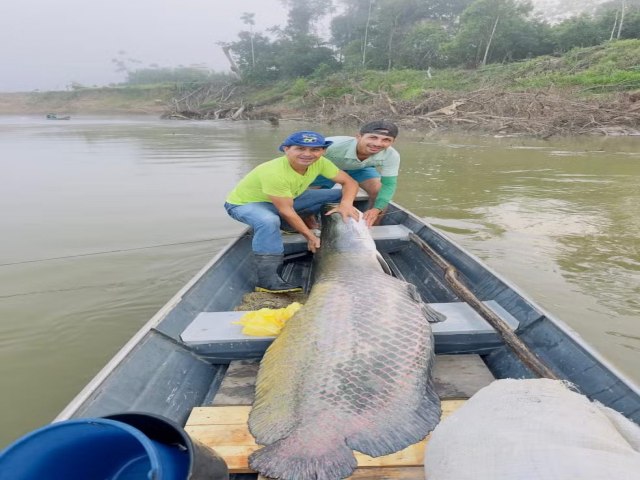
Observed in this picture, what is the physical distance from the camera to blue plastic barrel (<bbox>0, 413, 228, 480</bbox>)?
1.55 m

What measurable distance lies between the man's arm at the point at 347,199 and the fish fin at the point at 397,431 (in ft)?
7.49

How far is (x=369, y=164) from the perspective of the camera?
213 inches

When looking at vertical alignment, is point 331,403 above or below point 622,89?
below

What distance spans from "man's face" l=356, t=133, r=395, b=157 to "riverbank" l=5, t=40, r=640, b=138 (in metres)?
15.9

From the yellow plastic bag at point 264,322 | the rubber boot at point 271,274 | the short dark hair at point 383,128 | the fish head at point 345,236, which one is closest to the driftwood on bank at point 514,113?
the short dark hair at point 383,128

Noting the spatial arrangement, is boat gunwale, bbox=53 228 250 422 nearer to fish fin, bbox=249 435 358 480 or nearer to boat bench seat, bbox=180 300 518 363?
boat bench seat, bbox=180 300 518 363

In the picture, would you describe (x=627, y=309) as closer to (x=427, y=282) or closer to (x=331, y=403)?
(x=427, y=282)

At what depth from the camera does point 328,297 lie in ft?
9.95

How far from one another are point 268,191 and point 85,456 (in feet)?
9.33

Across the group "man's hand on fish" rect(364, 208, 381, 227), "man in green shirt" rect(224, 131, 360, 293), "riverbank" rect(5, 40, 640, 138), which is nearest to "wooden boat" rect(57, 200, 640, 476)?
"man in green shirt" rect(224, 131, 360, 293)

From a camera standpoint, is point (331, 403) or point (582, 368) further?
point (582, 368)

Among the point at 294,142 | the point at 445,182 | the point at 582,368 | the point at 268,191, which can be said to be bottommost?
the point at 445,182

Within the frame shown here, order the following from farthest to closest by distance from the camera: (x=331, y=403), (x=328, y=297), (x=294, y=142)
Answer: (x=294, y=142) → (x=328, y=297) → (x=331, y=403)

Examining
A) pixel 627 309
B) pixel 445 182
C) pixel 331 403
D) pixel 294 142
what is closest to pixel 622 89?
pixel 445 182
